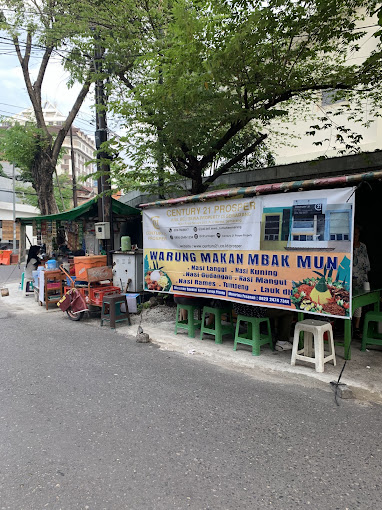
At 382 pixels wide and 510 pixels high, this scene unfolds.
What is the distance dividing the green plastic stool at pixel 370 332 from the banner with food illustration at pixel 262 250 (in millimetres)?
1426

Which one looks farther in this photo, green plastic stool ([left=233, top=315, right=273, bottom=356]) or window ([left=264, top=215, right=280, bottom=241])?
green plastic stool ([left=233, top=315, right=273, bottom=356])

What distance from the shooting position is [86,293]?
8.07m

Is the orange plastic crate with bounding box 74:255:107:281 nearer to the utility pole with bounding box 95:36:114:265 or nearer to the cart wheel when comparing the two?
the utility pole with bounding box 95:36:114:265

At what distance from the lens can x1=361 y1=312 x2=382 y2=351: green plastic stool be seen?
17.6 ft

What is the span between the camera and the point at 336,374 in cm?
459

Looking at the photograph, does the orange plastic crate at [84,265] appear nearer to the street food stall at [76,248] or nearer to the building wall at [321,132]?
the street food stall at [76,248]

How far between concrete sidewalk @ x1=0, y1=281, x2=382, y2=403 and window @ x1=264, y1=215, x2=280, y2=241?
1.81 m

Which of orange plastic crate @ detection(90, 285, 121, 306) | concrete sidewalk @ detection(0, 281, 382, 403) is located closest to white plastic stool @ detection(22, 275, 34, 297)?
orange plastic crate @ detection(90, 285, 121, 306)

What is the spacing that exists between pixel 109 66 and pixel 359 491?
936cm

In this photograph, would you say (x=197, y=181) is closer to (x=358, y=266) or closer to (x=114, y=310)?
(x=114, y=310)

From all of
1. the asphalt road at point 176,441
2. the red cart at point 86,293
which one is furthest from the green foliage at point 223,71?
the asphalt road at point 176,441

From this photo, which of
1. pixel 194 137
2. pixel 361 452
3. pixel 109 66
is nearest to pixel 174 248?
pixel 194 137

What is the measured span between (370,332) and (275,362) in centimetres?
203

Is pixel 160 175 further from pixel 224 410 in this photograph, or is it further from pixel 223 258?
pixel 224 410
